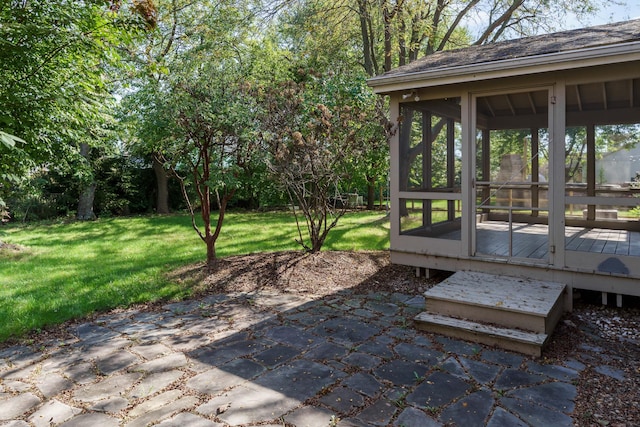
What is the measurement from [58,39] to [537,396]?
4.64m

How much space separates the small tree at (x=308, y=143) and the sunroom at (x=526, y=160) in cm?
102

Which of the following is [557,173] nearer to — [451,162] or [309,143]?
[451,162]

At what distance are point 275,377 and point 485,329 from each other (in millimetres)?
1810

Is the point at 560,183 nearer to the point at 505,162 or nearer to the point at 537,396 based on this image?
the point at 505,162

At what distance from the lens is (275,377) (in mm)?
3039

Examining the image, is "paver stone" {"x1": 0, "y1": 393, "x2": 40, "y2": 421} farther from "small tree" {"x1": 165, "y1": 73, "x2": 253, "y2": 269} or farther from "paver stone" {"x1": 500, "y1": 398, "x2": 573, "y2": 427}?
"small tree" {"x1": 165, "y1": 73, "x2": 253, "y2": 269}

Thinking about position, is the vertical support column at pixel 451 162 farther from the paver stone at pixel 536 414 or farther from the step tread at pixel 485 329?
the paver stone at pixel 536 414

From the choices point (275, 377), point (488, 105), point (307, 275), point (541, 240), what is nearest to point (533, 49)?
point (488, 105)

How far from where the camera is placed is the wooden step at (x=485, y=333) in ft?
11.2

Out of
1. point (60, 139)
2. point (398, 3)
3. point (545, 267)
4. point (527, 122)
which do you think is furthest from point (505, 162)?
point (398, 3)

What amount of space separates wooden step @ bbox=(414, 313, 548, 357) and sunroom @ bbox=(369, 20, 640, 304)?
135cm

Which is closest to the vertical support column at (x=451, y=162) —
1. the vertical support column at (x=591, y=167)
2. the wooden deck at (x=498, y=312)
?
the wooden deck at (x=498, y=312)

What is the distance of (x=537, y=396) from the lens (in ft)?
9.11

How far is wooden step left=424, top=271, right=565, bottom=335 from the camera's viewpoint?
3.64 metres
